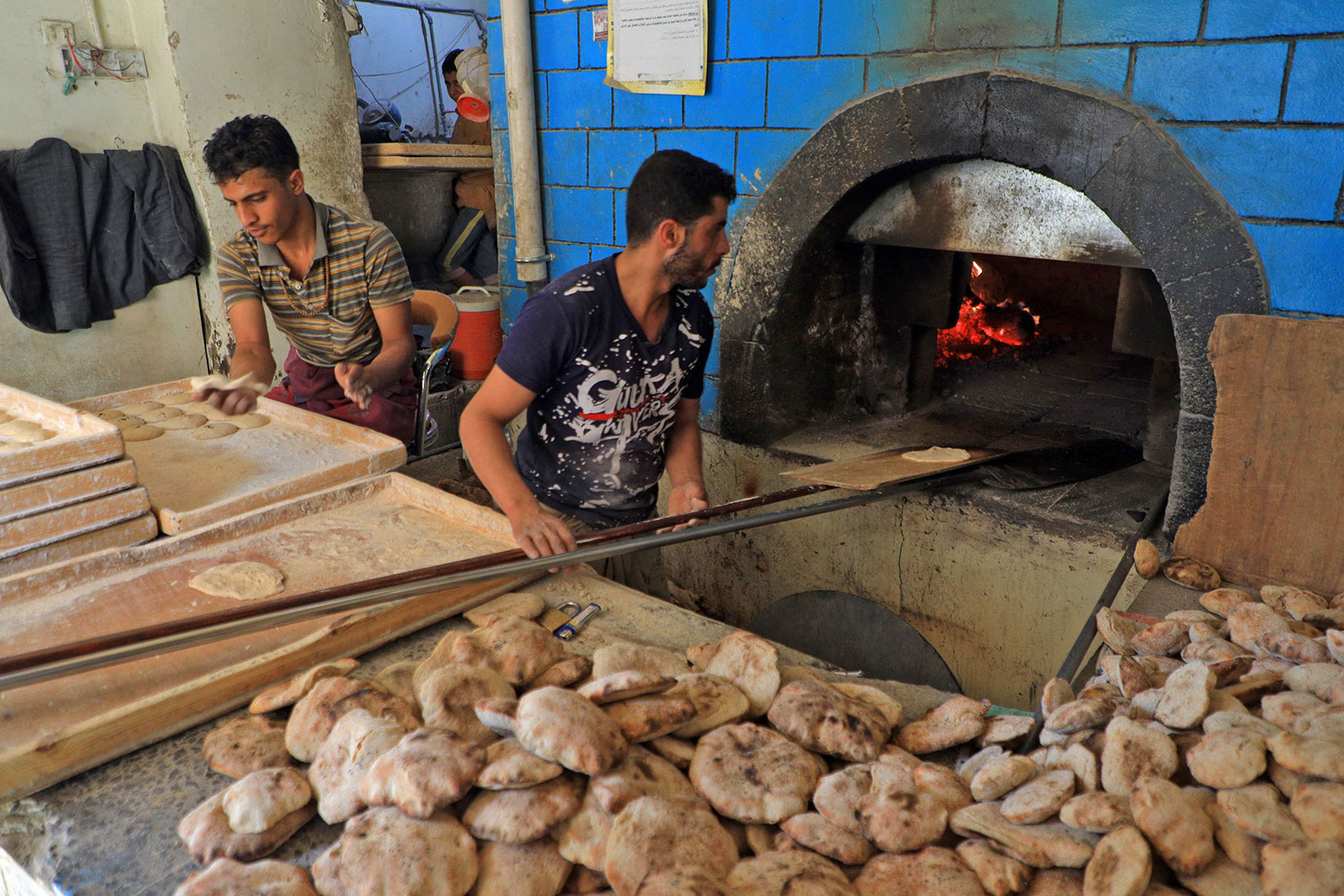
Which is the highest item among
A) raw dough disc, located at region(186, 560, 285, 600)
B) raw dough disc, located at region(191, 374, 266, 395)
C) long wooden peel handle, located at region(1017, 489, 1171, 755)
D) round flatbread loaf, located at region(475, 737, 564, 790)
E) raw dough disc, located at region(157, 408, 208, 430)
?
raw dough disc, located at region(191, 374, 266, 395)

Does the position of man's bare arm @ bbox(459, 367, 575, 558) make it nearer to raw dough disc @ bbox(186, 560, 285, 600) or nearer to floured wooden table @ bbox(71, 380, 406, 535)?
floured wooden table @ bbox(71, 380, 406, 535)

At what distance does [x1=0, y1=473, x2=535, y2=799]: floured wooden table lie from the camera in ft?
4.99

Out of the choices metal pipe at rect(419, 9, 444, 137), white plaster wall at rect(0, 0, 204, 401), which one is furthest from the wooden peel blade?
metal pipe at rect(419, 9, 444, 137)

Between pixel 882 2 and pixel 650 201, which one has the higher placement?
pixel 882 2

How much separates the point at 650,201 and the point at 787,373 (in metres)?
1.45

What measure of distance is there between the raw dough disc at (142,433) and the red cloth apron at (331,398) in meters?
0.53

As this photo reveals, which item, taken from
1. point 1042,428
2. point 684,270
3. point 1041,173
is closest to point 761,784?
point 684,270

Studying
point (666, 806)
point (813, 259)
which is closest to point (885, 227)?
point (813, 259)

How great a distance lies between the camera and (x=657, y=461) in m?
2.68

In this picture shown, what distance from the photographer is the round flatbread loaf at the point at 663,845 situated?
1184 millimetres

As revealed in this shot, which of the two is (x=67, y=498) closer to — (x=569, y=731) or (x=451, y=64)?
(x=569, y=731)

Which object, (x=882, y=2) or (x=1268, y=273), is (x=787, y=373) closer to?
(x=882, y=2)

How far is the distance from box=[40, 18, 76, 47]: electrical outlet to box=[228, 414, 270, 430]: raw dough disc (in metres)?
2.80

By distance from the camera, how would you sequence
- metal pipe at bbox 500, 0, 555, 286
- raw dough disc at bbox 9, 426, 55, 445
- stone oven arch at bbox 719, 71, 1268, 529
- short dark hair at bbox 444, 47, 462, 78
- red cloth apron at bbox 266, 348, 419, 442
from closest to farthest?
raw dough disc at bbox 9, 426, 55, 445 < stone oven arch at bbox 719, 71, 1268, 529 < red cloth apron at bbox 266, 348, 419, 442 < metal pipe at bbox 500, 0, 555, 286 < short dark hair at bbox 444, 47, 462, 78
